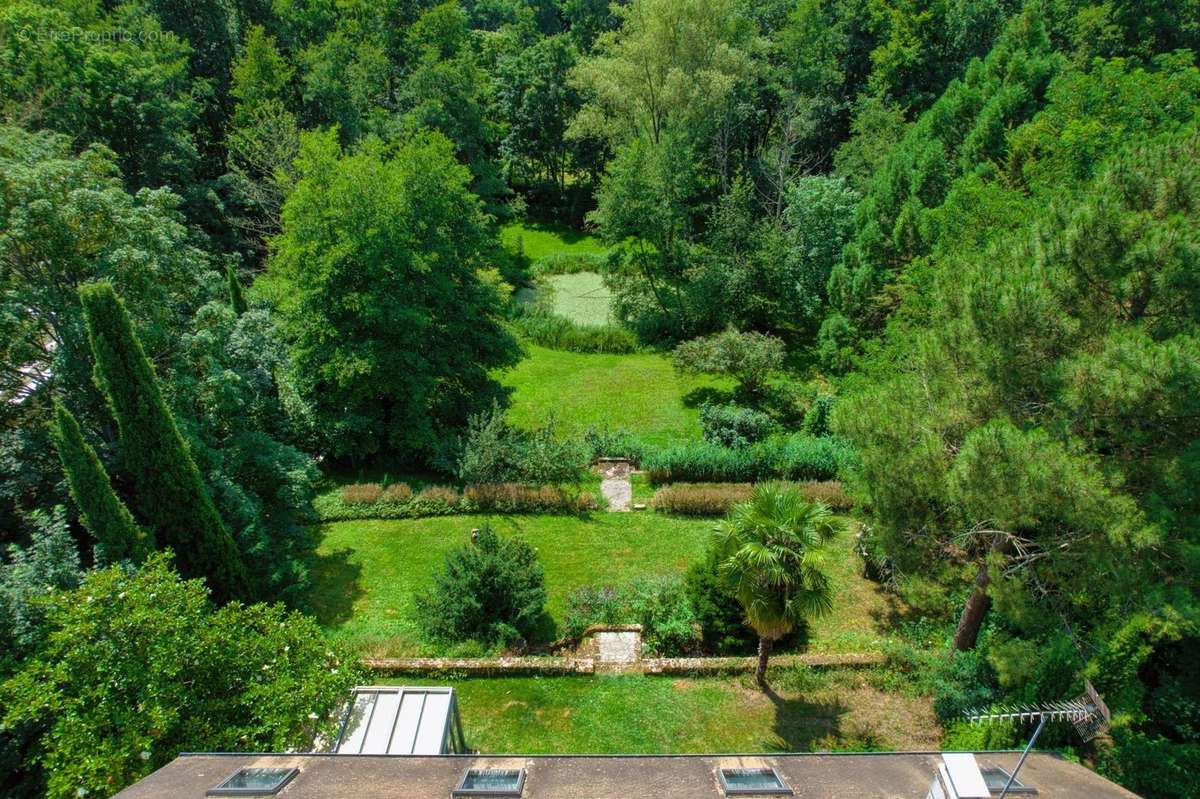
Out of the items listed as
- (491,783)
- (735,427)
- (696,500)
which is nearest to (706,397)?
(735,427)

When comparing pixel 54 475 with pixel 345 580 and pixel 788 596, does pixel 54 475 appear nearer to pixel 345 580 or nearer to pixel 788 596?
pixel 345 580

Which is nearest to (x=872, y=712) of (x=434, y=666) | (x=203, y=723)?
(x=434, y=666)

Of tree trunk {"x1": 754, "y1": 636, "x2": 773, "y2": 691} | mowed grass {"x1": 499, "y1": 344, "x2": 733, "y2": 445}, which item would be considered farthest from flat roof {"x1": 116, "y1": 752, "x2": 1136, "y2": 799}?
mowed grass {"x1": 499, "y1": 344, "x2": 733, "y2": 445}

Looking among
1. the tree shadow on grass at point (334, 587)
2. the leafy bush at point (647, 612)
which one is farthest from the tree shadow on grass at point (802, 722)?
the tree shadow on grass at point (334, 587)

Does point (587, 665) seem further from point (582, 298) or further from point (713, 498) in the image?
point (582, 298)

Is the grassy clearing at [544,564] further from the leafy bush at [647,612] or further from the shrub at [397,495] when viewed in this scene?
the shrub at [397,495]

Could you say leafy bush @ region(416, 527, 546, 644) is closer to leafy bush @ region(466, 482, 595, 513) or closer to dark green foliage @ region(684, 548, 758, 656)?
dark green foliage @ region(684, 548, 758, 656)

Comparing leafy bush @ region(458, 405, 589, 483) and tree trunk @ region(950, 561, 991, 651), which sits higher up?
leafy bush @ region(458, 405, 589, 483)
